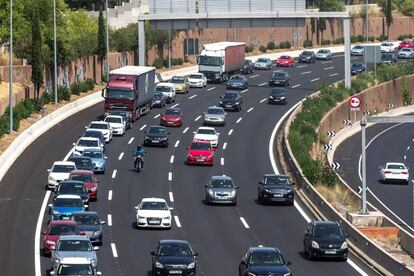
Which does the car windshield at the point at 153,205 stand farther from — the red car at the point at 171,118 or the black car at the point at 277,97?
the black car at the point at 277,97

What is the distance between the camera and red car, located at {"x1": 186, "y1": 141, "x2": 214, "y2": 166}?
3029 inches

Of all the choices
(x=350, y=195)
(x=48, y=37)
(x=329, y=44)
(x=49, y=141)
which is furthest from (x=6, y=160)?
(x=329, y=44)

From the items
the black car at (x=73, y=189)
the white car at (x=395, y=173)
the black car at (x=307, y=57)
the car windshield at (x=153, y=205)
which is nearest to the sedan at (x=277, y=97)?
the white car at (x=395, y=173)

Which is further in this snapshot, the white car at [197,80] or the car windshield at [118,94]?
the white car at [197,80]

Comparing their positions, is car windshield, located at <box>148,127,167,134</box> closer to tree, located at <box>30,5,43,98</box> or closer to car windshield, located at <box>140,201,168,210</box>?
tree, located at <box>30,5,43,98</box>

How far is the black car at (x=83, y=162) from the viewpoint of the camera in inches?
2712

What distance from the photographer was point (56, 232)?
166 feet

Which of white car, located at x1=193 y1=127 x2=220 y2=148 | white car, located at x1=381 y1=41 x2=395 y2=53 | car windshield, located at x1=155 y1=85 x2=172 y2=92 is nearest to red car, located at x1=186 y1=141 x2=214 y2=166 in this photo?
white car, located at x1=193 y1=127 x2=220 y2=148

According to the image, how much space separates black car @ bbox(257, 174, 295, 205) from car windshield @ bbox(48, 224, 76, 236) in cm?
1658

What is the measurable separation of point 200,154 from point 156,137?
618 cm

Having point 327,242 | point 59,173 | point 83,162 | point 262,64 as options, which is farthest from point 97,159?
point 262,64

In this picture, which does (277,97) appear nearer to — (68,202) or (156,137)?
(156,137)

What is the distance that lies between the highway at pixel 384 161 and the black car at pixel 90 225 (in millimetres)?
19210

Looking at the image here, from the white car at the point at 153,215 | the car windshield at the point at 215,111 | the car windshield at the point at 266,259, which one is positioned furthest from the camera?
the car windshield at the point at 215,111
